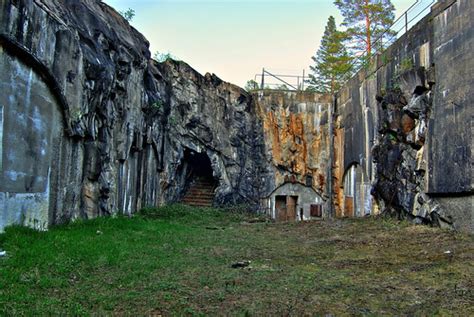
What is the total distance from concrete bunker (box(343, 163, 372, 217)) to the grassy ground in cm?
572

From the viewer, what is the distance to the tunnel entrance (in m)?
18.9

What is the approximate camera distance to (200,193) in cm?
1931

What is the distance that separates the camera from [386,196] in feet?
44.7

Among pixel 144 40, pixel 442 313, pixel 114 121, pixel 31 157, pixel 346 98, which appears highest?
pixel 144 40

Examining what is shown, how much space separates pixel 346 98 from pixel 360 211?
5056mm

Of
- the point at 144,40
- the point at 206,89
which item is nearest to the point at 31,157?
the point at 144,40

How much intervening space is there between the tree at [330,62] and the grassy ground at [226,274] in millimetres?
17200

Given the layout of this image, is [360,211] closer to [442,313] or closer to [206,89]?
[206,89]

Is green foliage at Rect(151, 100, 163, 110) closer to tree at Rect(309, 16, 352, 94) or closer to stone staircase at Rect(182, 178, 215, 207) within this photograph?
stone staircase at Rect(182, 178, 215, 207)

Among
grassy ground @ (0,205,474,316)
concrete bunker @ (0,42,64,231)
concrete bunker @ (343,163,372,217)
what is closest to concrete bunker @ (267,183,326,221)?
concrete bunker @ (343,163,372,217)

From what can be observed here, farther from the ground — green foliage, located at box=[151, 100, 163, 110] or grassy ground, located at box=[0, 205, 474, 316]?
green foliage, located at box=[151, 100, 163, 110]

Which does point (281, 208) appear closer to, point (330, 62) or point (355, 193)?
point (355, 193)

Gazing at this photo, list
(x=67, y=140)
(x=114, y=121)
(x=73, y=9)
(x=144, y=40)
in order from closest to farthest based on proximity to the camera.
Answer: (x=67, y=140) → (x=73, y=9) → (x=114, y=121) → (x=144, y=40)

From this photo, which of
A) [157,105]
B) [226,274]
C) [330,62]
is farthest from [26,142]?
[330,62]
